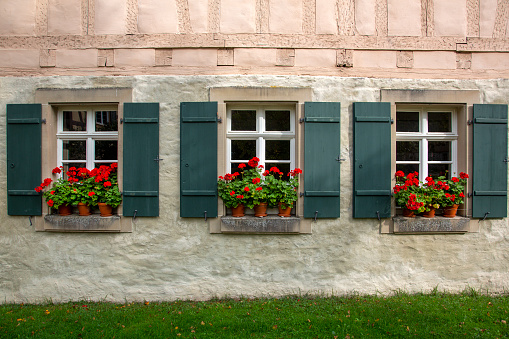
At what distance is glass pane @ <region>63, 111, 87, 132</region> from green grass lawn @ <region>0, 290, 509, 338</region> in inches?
90.2

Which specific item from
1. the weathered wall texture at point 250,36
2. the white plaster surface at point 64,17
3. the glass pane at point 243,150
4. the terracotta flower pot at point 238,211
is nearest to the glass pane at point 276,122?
the glass pane at point 243,150

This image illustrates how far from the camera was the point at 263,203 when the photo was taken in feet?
13.2

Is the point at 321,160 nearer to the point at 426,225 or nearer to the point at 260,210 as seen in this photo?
the point at 260,210

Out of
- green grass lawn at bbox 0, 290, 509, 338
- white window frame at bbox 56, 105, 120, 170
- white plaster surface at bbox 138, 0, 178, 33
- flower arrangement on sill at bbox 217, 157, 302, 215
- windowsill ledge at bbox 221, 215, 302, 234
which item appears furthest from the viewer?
white window frame at bbox 56, 105, 120, 170

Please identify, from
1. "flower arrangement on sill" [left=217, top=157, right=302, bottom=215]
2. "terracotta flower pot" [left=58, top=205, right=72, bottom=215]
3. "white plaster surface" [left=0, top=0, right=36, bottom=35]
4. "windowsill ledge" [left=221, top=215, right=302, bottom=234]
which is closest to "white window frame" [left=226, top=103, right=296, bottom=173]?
"flower arrangement on sill" [left=217, top=157, right=302, bottom=215]

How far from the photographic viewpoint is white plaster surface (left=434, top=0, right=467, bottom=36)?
4.20 m

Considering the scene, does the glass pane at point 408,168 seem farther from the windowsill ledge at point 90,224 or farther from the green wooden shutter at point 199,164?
the windowsill ledge at point 90,224

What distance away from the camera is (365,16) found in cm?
418

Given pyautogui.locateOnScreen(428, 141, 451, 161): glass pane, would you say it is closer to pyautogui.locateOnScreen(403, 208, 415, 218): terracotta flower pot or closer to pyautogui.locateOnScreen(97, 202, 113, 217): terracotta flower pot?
pyautogui.locateOnScreen(403, 208, 415, 218): terracotta flower pot

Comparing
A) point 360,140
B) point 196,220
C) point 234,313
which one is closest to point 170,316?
point 234,313

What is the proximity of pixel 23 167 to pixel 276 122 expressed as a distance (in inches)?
132

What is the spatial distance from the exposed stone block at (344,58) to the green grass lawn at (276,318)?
3.02m

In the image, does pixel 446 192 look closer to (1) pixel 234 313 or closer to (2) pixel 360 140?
(2) pixel 360 140

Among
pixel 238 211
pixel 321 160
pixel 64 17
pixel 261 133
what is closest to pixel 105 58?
pixel 64 17
